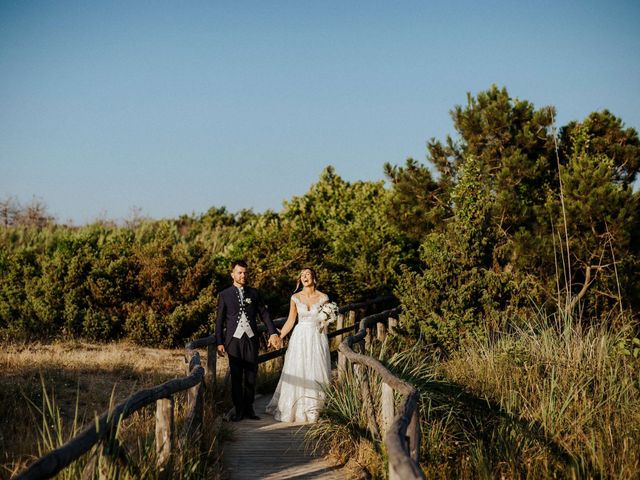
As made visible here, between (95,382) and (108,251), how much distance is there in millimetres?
6104

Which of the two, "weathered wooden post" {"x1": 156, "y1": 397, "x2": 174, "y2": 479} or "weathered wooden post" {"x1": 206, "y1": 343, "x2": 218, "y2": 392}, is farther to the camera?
"weathered wooden post" {"x1": 206, "y1": 343, "x2": 218, "y2": 392}

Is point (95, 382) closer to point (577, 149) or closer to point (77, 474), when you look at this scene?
point (77, 474)

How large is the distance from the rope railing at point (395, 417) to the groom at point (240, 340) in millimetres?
1121

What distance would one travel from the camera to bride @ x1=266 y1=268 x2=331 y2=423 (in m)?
8.34

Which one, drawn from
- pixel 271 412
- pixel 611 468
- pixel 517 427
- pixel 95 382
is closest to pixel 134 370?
pixel 95 382

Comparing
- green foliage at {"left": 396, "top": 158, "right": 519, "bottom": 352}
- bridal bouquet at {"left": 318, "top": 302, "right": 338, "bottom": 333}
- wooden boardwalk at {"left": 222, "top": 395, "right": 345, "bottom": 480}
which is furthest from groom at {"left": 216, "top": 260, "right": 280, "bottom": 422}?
green foliage at {"left": 396, "top": 158, "right": 519, "bottom": 352}

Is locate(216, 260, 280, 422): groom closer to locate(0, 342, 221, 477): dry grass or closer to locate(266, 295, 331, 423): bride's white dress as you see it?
locate(266, 295, 331, 423): bride's white dress

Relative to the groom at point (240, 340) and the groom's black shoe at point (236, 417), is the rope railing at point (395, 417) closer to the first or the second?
the groom at point (240, 340)

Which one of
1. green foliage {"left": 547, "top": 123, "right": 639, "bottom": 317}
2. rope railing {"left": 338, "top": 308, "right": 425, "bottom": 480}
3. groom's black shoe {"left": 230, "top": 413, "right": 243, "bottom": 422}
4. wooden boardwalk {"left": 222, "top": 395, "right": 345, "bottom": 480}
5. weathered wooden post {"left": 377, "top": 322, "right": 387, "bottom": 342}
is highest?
green foliage {"left": 547, "top": 123, "right": 639, "bottom": 317}

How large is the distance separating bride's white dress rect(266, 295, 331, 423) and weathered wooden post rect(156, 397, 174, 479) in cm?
295

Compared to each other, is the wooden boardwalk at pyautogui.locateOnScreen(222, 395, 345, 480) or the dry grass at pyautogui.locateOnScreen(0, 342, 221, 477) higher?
the dry grass at pyautogui.locateOnScreen(0, 342, 221, 477)

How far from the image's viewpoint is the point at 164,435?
5.27 meters

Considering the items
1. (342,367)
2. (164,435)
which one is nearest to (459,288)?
(342,367)

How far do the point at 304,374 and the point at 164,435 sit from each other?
355 centimetres
